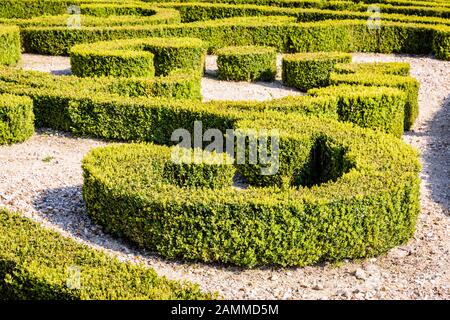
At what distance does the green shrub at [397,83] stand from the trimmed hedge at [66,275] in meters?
9.99

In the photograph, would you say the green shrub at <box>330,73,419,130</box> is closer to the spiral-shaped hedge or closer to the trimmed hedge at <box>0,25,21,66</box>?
the spiral-shaped hedge

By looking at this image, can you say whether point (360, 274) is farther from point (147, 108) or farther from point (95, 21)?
point (95, 21)

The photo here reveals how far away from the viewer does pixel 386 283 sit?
9102mm

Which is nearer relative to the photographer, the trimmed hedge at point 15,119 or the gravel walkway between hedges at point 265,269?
the gravel walkway between hedges at point 265,269

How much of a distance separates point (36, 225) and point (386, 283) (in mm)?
4381

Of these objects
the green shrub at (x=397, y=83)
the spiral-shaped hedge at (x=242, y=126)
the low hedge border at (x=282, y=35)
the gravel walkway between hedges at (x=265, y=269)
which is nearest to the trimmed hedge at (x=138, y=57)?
the spiral-shaped hedge at (x=242, y=126)

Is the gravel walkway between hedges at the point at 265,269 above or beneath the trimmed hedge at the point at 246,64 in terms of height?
beneath

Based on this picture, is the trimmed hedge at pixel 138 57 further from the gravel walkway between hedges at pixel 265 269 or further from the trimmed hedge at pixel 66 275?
the trimmed hedge at pixel 66 275

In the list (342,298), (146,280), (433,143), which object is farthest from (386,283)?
(433,143)

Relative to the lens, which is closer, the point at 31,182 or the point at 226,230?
the point at 226,230

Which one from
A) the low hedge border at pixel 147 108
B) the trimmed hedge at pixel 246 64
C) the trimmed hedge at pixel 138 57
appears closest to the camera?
the low hedge border at pixel 147 108

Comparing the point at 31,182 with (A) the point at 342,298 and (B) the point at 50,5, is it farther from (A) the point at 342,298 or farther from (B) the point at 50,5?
(B) the point at 50,5

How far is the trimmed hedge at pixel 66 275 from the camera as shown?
7199 millimetres

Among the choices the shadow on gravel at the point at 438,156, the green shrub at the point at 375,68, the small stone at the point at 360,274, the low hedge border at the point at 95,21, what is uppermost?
the low hedge border at the point at 95,21
